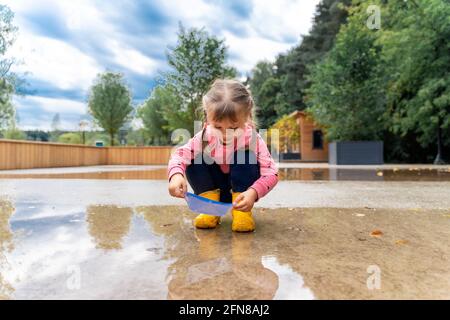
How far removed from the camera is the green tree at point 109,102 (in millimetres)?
21703

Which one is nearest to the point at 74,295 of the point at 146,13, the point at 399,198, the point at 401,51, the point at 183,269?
the point at 183,269

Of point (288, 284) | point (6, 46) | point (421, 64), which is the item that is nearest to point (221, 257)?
point (288, 284)

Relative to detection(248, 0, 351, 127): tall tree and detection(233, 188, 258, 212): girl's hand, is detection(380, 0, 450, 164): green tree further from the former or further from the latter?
detection(233, 188, 258, 212): girl's hand

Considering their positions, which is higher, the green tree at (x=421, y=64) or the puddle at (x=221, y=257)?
the green tree at (x=421, y=64)

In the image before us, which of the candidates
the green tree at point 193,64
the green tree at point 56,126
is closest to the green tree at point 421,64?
the green tree at point 193,64

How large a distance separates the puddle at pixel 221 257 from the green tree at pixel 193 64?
9.58m

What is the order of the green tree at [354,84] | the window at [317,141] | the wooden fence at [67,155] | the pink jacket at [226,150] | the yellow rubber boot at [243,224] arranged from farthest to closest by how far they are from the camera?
the window at [317,141] → the green tree at [354,84] → the wooden fence at [67,155] → the pink jacket at [226,150] → the yellow rubber boot at [243,224]

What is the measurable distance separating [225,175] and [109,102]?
21375mm

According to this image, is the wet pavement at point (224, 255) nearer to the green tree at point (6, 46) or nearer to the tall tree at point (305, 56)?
the green tree at point (6, 46)

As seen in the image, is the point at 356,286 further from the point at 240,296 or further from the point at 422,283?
the point at 240,296

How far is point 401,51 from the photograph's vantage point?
11828 mm

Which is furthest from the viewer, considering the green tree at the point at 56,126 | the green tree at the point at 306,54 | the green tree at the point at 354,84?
the green tree at the point at 56,126

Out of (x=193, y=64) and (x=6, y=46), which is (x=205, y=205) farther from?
(x=193, y=64)

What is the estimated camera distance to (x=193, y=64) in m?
12.2
